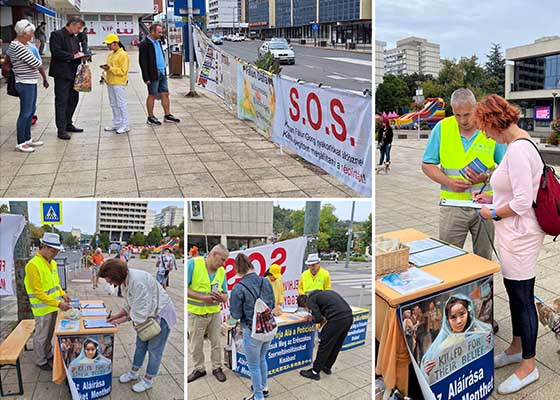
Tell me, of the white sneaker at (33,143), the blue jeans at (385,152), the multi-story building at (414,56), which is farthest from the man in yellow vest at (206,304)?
the multi-story building at (414,56)

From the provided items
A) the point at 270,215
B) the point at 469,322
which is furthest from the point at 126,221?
the point at 469,322

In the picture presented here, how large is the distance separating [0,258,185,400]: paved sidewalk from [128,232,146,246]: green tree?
0.39 ft

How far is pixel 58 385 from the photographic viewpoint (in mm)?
3684

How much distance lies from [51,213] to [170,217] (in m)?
0.82

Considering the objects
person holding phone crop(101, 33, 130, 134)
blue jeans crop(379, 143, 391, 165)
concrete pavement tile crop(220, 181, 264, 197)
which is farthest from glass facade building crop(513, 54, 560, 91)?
concrete pavement tile crop(220, 181, 264, 197)

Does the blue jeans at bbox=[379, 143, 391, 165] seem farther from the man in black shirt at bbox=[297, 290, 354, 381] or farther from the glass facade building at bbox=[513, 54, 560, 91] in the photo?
the glass facade building at bbox=[513, 54, 560, 91]

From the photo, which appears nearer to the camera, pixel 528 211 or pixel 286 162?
pixel 528 211

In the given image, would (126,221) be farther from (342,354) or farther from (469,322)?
(469,322)

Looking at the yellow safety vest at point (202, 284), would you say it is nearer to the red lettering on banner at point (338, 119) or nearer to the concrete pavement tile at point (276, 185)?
the concrete pavement tile at point (276, 185)

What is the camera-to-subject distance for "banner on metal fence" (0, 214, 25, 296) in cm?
345

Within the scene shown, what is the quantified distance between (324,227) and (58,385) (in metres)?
2.26

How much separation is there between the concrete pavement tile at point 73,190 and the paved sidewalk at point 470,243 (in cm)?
396

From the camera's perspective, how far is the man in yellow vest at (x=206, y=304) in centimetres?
351

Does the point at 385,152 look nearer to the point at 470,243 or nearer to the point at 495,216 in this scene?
the point at 470,243
